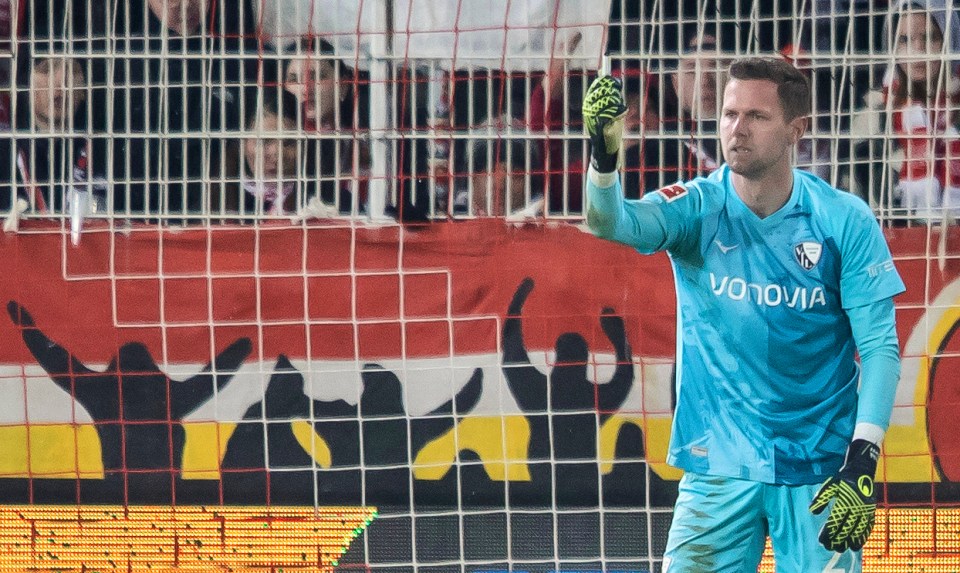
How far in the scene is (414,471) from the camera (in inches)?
226

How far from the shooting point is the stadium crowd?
5.44 meters

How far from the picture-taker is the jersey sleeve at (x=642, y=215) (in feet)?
10.2

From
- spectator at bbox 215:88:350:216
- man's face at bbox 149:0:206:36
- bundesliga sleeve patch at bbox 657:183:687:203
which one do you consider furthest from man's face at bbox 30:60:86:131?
bundesliga sleeve patch at bbox 657:183:687:203

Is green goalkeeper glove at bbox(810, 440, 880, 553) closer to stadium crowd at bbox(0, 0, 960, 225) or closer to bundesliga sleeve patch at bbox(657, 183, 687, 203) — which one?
bundesliga sleeve patch at bbox(657, 183, 687, 203)

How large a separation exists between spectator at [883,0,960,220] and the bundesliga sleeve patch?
87.2 inches

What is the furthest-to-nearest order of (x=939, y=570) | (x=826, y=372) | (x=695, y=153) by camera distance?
1. (x=695, y=153)
2. (x=939, y=570)
3. (x=826, y=372)

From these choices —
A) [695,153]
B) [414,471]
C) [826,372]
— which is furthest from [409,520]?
[826,372]

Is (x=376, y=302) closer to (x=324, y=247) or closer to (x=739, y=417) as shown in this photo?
(x=324, y=247)

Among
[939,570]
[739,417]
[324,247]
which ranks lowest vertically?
[939,570]

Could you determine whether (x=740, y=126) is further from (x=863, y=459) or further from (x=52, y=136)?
(x=52, y=136)

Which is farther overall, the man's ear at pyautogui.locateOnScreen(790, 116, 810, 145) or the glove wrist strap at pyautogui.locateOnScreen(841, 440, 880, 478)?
the man's ear at pyautogui.locateOnScreen(790, 116, 810, 145)

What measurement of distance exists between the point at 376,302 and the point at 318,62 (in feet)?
3.34

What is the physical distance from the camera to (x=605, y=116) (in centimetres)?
299

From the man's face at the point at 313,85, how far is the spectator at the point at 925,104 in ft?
7.24
